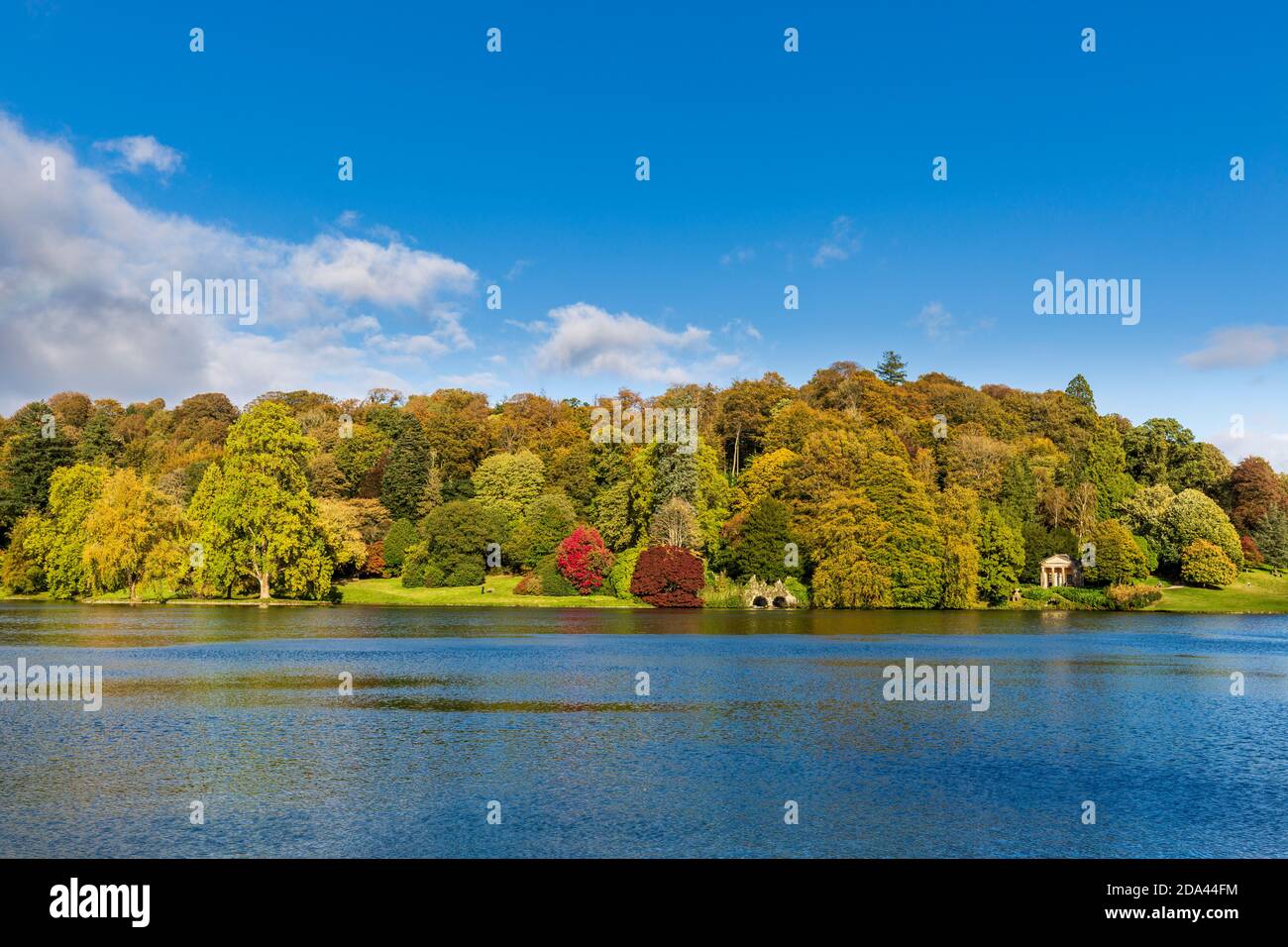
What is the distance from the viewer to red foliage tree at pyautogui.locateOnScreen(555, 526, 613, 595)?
88.0 metres

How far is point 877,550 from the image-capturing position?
81.5 metres

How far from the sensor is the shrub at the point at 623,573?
8675 centimetres

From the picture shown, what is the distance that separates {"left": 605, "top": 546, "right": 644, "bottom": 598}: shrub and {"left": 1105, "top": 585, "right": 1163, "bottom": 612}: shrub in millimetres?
43001

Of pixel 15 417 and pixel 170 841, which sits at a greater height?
pixel 15 417

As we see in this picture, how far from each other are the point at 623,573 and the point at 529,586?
8984mm

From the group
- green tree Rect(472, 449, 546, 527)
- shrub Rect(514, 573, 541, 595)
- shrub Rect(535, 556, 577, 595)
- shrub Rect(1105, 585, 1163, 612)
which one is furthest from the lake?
green tree Rect(472, 449, 546, 527)

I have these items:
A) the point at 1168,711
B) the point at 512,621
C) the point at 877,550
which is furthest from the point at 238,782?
the point at 877,550

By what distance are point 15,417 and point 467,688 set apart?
367 feet

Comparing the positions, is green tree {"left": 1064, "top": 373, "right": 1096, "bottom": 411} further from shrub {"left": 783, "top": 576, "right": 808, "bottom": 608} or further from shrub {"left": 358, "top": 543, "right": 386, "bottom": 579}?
shrub {"left": 358, "top": 543, "right": 386, "bottom": 579}

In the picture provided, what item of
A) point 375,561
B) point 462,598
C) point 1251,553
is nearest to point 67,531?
point 375,561

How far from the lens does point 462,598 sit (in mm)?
86875
